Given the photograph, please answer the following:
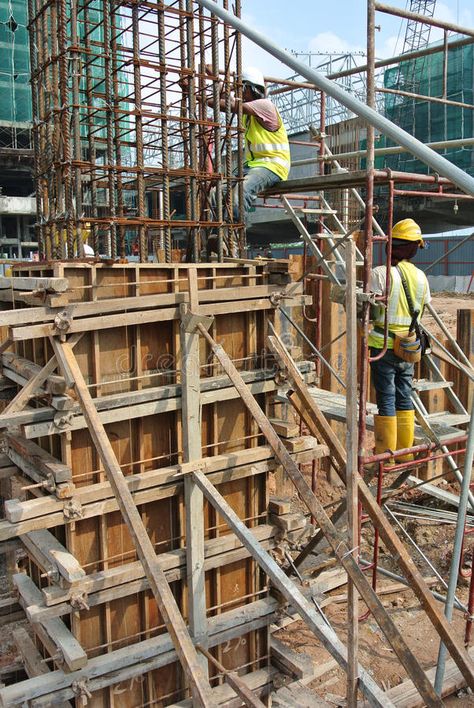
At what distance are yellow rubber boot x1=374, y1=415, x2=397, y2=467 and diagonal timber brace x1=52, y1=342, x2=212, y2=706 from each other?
9.94ft

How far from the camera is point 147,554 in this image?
4.73 metres

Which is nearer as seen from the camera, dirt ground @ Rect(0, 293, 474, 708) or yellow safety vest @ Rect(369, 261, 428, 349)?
yellow safety vest @ Rect(369, 261, 428, 349)

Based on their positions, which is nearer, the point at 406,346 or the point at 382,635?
the point at 406,346

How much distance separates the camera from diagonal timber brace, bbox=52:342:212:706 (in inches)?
178

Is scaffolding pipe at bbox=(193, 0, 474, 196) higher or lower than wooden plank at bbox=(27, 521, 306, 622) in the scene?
higher

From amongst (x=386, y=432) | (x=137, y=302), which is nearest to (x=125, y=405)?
(x=137, y=302)

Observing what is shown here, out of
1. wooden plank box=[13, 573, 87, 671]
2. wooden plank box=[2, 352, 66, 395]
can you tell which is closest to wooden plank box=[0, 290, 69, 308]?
wooden plank box=[2, 352, 66, 395]

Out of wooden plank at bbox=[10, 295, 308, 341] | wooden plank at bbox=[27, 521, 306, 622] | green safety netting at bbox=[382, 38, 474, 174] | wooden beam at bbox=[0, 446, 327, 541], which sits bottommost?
wooden plank at bbox=[27, 521, 306, 622]

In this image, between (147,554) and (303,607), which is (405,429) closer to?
(303,607)

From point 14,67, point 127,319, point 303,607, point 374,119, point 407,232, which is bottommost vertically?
point 303,607

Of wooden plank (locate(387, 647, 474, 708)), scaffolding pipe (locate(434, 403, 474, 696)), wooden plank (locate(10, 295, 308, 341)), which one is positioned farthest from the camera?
wooden plank (locate(387, 647, 474, 708))

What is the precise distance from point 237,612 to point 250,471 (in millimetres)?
1360

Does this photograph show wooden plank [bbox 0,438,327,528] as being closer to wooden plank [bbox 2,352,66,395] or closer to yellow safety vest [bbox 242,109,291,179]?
wooden plank [bbox 2,352,66,395]

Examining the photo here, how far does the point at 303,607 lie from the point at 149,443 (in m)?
2.03
